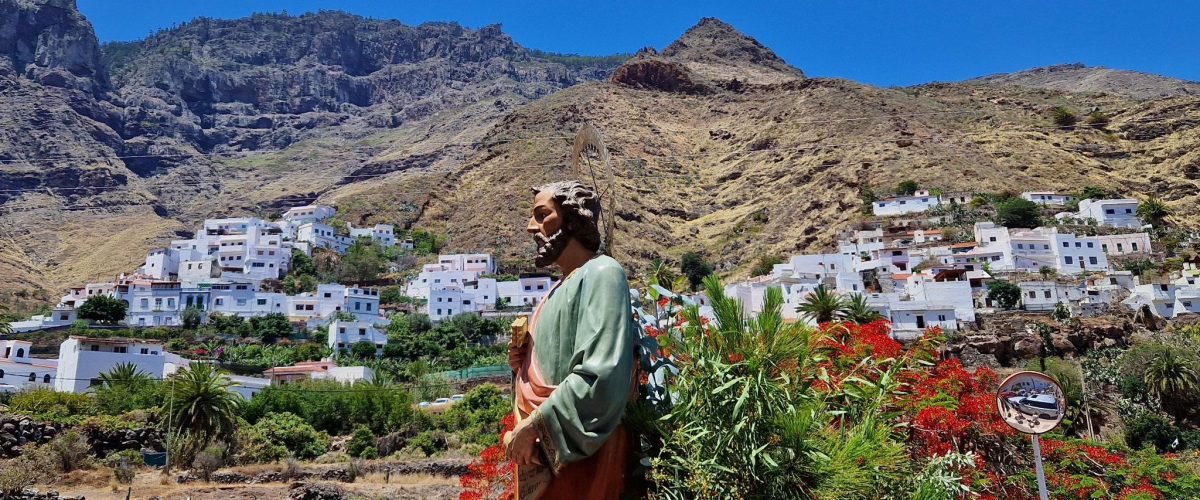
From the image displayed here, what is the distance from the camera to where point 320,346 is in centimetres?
5081

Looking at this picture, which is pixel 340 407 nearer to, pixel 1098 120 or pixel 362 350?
pixel 362 350

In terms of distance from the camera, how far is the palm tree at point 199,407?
25688 mm

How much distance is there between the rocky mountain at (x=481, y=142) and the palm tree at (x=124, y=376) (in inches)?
1503

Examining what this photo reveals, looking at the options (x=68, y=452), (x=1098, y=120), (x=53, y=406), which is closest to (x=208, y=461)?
(x=68, y=452)

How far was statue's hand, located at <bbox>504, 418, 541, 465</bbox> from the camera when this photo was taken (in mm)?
3857

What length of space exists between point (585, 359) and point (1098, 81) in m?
178

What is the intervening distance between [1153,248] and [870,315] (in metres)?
35.5

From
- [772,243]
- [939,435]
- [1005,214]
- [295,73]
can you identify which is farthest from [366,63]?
[939,435]

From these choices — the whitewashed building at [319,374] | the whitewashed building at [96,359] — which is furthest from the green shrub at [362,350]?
the whitewashed building at [96,359]

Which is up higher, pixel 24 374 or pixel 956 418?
pixel 24 374

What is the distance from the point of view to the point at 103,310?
175ft

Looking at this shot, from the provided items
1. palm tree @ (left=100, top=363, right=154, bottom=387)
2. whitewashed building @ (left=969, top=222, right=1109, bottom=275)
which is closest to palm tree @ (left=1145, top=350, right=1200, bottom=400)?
whitewashed building @ (left=969, top=222, right=1109, bottom=275)

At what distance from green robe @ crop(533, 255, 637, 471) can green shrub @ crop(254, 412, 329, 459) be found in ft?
92.4

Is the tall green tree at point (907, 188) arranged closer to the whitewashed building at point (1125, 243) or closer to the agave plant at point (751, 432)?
the whitewashed building at point (1125, 243)
